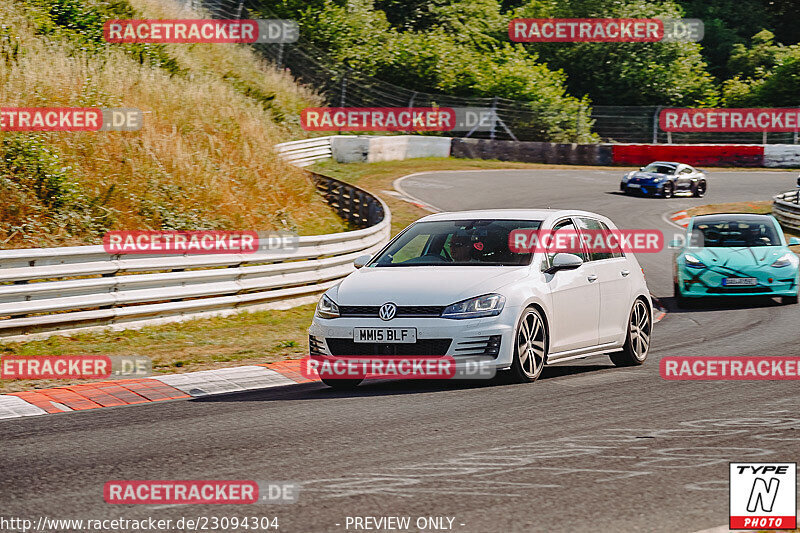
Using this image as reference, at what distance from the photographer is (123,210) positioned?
59.5 ft

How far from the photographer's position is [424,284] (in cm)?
907

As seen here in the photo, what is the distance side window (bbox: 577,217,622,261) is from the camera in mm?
10812

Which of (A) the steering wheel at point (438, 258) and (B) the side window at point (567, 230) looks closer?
(A) the steering wheel at point (438, 258)

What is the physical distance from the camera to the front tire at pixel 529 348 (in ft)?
29.7

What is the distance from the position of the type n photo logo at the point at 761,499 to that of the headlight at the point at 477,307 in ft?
12.0

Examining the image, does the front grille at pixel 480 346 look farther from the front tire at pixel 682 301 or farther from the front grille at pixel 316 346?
the front tire at pixel 682 301

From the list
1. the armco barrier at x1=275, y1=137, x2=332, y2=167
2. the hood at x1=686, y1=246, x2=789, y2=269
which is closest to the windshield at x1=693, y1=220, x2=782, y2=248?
the hood at x1=686, y1=246, x2=789, y2=269

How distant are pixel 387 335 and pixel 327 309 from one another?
2.35 ft

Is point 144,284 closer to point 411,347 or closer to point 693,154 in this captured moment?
point 411,347

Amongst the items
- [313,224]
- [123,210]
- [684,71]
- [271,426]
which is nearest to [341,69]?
[684,71]

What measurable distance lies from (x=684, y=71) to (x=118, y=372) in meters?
51.8

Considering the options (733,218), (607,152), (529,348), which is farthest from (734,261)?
(607,152)

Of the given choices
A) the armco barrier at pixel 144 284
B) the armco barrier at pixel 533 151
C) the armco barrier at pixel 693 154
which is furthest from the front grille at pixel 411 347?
the armco barrier at pixel 693 154

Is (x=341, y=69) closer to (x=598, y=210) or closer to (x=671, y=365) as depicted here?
(x=598, y=210)
